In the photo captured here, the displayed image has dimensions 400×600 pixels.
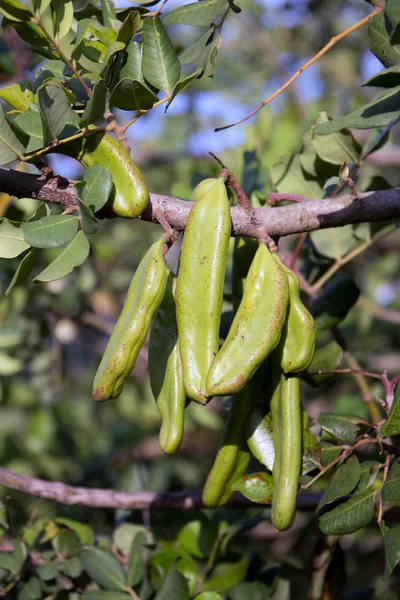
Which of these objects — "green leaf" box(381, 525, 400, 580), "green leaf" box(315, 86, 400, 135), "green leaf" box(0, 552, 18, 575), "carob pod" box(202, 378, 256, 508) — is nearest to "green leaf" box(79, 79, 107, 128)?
"green leaf" box(315, 86, 400, 135)

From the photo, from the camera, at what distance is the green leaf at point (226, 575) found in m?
1.16

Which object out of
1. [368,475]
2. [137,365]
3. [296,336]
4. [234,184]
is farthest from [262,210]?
[137,365]

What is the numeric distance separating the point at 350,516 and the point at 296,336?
25cm

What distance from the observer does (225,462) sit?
922mm

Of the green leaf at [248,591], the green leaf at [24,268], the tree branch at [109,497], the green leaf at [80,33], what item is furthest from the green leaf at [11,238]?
the green leaf at [248,591]

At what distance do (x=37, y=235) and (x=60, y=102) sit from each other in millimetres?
159

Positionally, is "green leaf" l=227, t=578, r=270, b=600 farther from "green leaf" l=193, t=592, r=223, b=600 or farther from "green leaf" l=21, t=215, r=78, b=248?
"green leaf" l=21, t=215, r=78, b=248

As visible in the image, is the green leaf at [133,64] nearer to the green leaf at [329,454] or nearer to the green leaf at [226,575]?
the green leaf at [329,454]

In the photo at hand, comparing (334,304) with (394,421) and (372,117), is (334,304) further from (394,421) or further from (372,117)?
(372,117)

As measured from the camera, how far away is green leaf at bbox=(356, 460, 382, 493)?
2.97 ft

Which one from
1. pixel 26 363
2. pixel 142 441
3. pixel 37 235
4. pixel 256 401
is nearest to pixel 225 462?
pixel 256 401

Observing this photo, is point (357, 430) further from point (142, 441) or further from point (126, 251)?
point (126, 251)

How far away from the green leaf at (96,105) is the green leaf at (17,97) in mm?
96

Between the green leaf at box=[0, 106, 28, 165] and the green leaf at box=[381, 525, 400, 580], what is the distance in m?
0.65
